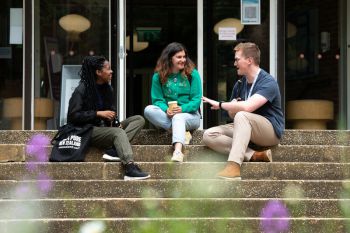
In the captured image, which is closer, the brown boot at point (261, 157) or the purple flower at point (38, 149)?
the brown boot at point (261, 157)

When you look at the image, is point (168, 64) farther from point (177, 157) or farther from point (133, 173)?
point (133, 173)

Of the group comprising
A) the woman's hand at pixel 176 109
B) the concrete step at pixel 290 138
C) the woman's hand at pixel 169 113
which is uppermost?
the woman's hand at pixel 176 109

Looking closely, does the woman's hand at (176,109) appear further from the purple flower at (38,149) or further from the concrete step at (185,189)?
the purple flower at (38,149)

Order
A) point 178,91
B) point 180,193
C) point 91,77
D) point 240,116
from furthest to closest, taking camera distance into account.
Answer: point 178,91
point 91,77
point 240,116
point 180,193

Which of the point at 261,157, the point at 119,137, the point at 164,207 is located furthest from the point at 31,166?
the point at 261,157

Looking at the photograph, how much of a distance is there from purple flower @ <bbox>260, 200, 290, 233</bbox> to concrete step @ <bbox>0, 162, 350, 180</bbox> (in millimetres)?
540

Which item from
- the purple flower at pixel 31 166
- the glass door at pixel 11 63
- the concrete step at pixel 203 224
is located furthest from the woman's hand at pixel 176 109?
the glass door at pixel 11 63

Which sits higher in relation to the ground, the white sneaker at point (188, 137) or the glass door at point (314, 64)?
the glass door at point (314, 64)

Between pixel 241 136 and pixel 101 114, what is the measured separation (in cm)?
126

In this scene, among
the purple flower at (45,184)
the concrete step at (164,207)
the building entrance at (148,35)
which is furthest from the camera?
the building entrance at (148,35)

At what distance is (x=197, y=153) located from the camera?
5.80m

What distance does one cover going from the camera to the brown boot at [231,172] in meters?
5.16

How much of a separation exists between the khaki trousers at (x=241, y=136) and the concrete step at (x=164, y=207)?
1.57 ft

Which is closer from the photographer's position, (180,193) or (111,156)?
(180,193)
